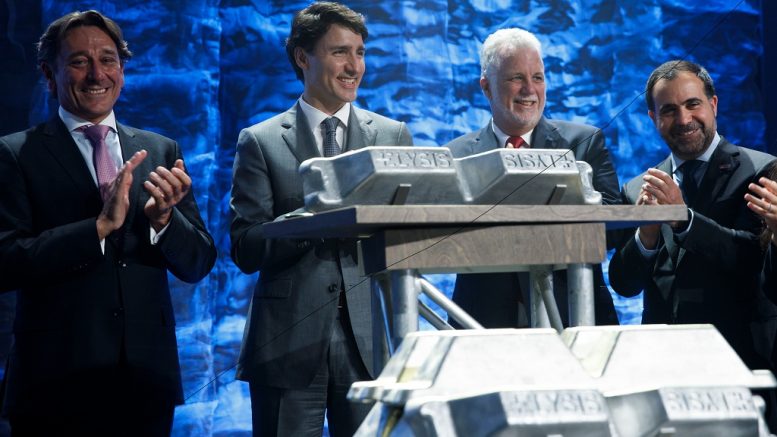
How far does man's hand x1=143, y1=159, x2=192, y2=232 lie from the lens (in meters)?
1.93

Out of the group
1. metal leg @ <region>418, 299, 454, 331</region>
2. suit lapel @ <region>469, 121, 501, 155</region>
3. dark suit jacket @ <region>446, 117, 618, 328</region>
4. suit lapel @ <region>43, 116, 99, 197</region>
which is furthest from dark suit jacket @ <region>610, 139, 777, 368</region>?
suit lapel @ <region>43, 116, 99, 197</region>

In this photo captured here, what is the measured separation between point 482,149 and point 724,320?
725 millimetres

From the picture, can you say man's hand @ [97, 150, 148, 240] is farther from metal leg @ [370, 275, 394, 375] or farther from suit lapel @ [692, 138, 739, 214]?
suit lapel @ [692, 138, 739, 214]

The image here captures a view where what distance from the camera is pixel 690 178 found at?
215 centimetres

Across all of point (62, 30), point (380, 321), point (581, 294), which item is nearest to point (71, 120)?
point (62, 30)

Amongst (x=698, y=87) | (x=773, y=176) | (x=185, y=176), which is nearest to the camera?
(x=185, y=176)

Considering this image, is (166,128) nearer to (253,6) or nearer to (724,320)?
(253,6)

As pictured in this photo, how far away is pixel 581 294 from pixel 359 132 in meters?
0.82

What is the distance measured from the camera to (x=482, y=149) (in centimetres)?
240

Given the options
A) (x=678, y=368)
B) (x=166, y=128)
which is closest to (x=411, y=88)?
(x=166, y=128)

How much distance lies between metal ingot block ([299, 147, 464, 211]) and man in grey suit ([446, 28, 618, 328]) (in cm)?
58

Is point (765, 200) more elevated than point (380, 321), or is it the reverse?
point (765, 200)

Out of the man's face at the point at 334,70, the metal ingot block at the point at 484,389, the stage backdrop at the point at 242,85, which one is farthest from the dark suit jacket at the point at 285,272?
the stage backdrop at the point at 242,85

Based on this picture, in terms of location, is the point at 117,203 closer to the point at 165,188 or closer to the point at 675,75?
the point at 165,188
